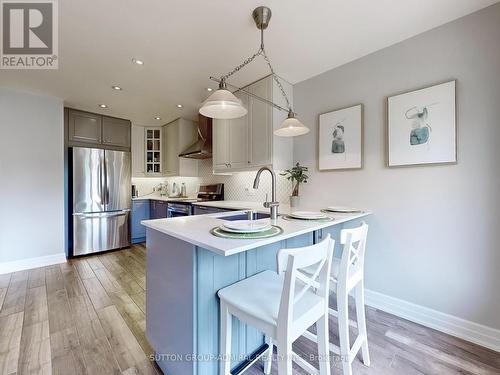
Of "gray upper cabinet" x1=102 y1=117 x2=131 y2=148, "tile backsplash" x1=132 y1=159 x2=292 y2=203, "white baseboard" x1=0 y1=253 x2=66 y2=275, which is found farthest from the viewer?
"gray upper cabinet" x1=102 y1=117 x2=131 y2=148

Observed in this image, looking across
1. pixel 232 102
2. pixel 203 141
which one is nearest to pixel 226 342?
pixel 232 102

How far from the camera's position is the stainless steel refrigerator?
11.6 ft

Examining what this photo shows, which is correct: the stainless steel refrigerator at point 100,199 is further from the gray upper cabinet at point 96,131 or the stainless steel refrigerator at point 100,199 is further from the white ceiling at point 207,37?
the white ceiling at point 207,37

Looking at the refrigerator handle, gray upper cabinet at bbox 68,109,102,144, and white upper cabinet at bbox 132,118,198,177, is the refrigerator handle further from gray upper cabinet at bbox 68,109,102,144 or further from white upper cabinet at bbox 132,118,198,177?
white upper cabinet at bbox 132,118,198,177

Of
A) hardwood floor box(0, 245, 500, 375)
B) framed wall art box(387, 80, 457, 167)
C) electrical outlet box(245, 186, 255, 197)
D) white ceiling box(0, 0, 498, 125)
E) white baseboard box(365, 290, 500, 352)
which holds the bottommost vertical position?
hardwood floor box(0, 245, 500, 375)

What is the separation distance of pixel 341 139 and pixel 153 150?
402cm

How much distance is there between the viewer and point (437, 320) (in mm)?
1819

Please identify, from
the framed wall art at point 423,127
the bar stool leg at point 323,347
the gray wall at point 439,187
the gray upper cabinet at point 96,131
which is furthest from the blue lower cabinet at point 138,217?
the framed wall art at point 423,127

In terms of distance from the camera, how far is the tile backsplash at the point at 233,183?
3066mm

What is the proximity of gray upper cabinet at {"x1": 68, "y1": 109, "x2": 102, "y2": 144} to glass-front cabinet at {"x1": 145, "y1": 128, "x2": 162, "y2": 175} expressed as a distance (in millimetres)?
1033

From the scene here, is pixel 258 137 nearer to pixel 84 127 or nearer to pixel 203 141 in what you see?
pixel 203 141

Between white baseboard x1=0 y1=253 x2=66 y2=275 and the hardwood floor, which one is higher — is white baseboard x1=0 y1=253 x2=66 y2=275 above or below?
above

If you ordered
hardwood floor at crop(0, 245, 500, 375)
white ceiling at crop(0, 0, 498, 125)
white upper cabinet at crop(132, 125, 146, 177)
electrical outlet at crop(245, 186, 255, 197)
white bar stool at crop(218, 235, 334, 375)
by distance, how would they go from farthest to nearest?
1. white upper cabinet at crop(132, 125, 146, 177)
2. electrical outlet at crop(245, 186, 255, 197)
3. white ceiling at crop(0, 0, 498, 125)
4. hardwood floor at crop(0, 245, 500, 375)
5. white bar stool at crop(218, 235, 334, 375)

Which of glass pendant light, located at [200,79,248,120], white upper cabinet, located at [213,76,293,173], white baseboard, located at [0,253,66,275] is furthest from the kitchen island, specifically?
white baseboard, located at [0,253,66,275]
